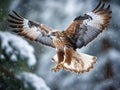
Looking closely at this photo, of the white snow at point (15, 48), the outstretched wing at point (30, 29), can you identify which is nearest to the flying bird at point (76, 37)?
the outstretched wing at point (30, 29)

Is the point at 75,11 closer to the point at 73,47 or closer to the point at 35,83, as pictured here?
the point at 73,47

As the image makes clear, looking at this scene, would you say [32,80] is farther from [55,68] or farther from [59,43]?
[59,43]

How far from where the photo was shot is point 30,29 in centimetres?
240

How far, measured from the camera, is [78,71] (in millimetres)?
2320

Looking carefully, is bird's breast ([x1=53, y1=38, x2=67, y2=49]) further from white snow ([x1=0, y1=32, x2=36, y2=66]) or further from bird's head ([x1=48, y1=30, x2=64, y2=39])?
white snow ([x1=0, y1=32, x2=36, y2=66])

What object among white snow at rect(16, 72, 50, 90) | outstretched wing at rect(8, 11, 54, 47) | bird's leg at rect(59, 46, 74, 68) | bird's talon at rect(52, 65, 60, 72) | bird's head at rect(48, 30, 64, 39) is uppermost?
outstretched wing at rect(8, 11, 54, 47)

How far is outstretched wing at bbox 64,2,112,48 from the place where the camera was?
2299mm

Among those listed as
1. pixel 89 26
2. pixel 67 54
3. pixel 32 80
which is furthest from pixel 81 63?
pixel 32 80

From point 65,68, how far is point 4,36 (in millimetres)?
432

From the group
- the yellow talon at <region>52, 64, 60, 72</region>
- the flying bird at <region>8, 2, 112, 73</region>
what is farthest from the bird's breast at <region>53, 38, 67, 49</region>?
the yellow talon at <region>52, 64, 60, 72</region>

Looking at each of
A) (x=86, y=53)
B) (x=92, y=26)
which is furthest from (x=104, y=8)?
(x=86, y=53)

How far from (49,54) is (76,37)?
7.6 inches

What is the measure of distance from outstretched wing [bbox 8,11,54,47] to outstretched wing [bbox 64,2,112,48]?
0.42ft

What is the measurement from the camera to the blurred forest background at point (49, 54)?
231 centimetres
